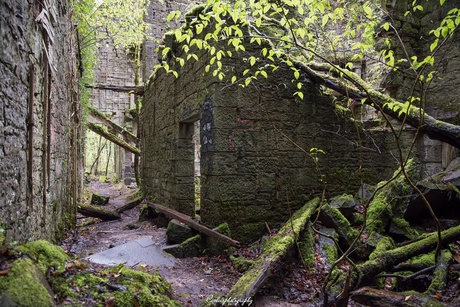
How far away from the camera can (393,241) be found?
404 centimetres

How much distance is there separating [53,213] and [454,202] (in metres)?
5.43

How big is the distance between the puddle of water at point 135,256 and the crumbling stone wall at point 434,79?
558cm

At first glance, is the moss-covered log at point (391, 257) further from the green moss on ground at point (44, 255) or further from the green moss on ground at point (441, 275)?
A: the green moss on ground at point (44, 255)

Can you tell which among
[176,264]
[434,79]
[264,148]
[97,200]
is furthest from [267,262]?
[97,200]

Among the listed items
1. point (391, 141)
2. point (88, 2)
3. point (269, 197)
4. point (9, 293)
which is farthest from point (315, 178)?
point (88, 2)

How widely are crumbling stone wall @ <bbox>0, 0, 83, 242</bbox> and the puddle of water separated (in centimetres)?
77

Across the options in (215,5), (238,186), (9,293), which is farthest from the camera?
(238,186)

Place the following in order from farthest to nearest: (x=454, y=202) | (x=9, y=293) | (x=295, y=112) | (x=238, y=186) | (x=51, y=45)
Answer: (x=295, y=112), (x=238, y=186), (x=454, y=202), (x=51, y=45), (x=9, y=293)

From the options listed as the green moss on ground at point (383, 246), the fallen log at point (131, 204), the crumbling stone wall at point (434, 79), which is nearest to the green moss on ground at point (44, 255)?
the green moss on ground at point (383, 246)

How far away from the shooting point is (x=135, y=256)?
4742mm

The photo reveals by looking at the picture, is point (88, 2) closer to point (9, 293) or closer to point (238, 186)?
point (238, 186)

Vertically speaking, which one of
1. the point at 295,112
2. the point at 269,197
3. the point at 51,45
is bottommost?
the point at 269,197

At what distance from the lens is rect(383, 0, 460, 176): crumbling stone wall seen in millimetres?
6574

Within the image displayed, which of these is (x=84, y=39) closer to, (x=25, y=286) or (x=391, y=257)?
(x=25, y=286)
